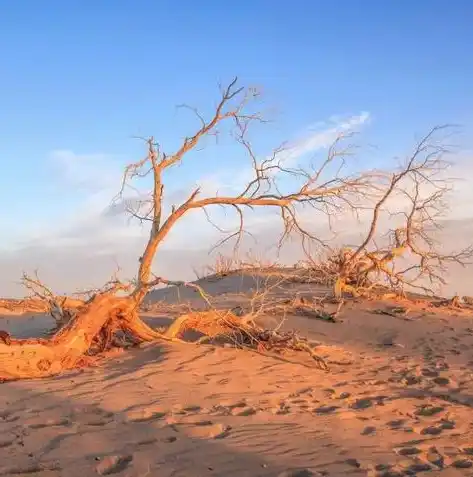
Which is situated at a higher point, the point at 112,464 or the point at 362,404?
the point at 112,464

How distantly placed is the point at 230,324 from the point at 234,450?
169 inches

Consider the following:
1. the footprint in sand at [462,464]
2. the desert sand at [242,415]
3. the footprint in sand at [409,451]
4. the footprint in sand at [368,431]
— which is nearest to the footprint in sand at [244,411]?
the desert sand at [242,415]

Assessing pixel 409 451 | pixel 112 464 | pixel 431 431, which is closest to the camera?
pixel 112 464


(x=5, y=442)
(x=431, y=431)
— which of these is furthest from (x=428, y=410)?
(x=5, y=442)

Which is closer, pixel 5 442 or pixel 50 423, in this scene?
pixel 5 442

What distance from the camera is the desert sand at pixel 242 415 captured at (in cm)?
378

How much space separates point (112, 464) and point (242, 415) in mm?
1480

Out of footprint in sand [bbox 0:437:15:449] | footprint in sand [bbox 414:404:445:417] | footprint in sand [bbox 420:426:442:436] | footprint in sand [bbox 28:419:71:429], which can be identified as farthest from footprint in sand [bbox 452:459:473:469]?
footprint in sand [bbox 0:437:15:449]

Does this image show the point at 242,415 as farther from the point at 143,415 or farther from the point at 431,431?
the point at 431,431

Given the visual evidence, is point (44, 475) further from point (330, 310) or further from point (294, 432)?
point (330, 310)

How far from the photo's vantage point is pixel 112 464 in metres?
3.69

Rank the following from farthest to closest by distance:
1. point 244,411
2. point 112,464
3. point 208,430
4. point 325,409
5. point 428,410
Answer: point 428,410, point 325,409, point 244,411, point 208,430, point 112,464

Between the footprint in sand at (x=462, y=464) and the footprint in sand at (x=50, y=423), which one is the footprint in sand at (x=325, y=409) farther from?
the footprint in sand at (x=50, y=423)

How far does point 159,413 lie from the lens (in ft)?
15.9
